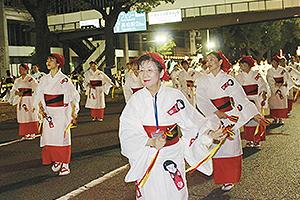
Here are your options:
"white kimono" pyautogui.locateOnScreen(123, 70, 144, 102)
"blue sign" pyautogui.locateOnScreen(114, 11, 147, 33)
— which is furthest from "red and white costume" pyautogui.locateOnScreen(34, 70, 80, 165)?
"blue sign" pyautogui.locateOnScreen(114, 11, 147, 33)

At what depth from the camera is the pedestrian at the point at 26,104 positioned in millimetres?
11789

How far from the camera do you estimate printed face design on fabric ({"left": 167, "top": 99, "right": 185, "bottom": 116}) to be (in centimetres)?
422

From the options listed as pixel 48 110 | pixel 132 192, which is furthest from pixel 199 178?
pixel 48 110

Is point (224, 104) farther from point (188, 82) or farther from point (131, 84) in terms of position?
point (188, 82)

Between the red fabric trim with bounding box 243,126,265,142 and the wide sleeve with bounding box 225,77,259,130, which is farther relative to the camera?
the red fabric trim with bounding box 243,126,265,142

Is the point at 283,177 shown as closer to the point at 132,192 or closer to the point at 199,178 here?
the point at 199,178

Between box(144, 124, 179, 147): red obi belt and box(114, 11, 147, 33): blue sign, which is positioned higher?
box(114, 11, 147, 33): blue sign

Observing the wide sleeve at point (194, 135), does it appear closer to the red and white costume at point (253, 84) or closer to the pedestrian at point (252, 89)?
the pedestrian at point (252, 89)

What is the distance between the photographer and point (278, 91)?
12609 mm

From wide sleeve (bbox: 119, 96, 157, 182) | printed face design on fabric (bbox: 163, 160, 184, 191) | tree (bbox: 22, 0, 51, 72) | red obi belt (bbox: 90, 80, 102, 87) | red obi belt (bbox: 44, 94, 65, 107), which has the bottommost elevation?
printed face design on fabric (bbox: 163, 160, 184, 191)

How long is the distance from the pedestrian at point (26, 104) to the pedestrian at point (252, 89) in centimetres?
528

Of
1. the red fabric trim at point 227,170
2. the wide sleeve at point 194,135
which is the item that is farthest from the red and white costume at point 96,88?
the wide sleeve at point 194,135

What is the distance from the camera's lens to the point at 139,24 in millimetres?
37875

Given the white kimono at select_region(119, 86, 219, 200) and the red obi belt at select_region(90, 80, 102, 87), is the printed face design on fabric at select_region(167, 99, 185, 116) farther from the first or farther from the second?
the red obi belt at select_region(90, 80, 102, 87)
